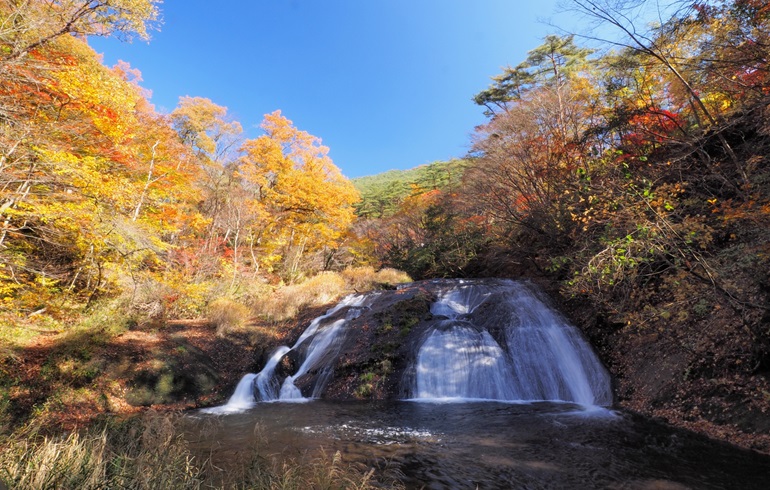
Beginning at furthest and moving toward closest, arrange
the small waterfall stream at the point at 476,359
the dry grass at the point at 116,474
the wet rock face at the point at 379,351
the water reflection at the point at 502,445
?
the wet rock face at the point at 379,351, the small waterfall stream at the point at 476,359, the water reflection at the point at 502,445, the dry grass at the point at 116,474

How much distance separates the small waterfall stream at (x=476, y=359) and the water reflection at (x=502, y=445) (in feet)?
2.89

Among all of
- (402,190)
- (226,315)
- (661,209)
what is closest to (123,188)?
(226,315)

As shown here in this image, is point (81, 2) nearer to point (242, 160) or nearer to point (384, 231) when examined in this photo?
point (242, 160)

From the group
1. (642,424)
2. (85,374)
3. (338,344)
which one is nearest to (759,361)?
(642,424)

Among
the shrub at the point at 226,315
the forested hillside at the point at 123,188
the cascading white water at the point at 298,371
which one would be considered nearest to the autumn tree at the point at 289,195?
the forested hillside at the point at 123,188

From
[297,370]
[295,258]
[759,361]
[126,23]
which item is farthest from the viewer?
[295,258]

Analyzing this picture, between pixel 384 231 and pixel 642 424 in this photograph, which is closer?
pixel 642 424

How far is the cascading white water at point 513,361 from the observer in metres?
8.71

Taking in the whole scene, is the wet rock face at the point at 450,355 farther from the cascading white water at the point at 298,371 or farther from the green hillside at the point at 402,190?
the green hillside at the point at 402,190

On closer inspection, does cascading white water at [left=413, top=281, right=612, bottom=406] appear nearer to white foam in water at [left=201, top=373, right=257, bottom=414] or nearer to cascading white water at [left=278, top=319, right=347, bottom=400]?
cascading white water at [left=278, top=319, right=347, bottom=400]

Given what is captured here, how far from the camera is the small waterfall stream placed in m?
8.82

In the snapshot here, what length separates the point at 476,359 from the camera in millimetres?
9562

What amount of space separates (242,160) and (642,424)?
2340 centimetres

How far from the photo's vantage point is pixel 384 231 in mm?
27828
